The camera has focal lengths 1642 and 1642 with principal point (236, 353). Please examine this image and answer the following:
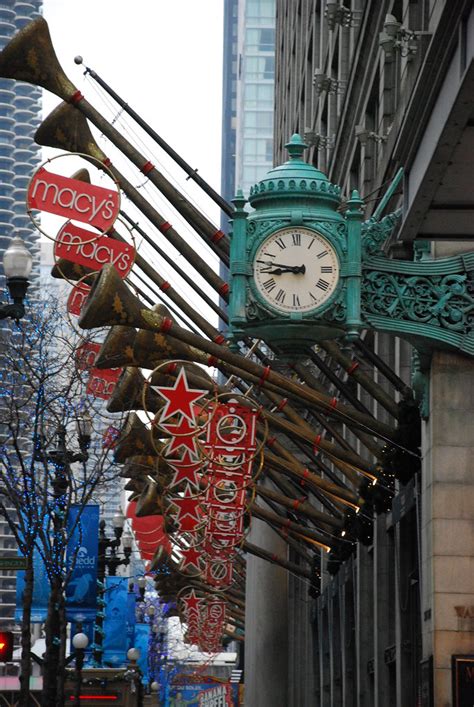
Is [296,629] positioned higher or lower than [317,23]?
lower

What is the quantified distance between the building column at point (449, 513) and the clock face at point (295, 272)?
3492mm

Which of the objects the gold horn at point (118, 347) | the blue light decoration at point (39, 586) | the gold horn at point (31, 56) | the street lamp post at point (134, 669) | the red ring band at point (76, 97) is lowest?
the blue light decoration at point (39, 586)

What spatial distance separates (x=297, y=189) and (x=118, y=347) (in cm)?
919

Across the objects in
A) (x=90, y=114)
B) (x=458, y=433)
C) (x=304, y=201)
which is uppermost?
(x=90, y=114)

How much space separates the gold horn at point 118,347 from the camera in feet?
90.4

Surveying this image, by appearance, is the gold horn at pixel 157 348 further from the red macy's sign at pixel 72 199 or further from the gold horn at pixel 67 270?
the gold horn at pixel 67 270

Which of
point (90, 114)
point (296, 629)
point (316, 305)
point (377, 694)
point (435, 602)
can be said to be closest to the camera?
point (316, 305)

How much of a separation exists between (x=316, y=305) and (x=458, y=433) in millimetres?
4618

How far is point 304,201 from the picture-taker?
1891 cm

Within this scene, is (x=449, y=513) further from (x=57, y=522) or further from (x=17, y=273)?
(x=57, y=522)

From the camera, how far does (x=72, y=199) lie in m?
28.4

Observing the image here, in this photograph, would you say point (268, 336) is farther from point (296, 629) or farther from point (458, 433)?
point (296, 629)

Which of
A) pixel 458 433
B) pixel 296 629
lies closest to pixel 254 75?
pixel 296 629

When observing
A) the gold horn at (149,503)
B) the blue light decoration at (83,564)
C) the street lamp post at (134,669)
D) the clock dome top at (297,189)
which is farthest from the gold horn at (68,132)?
the street lamp post at (134,669)
